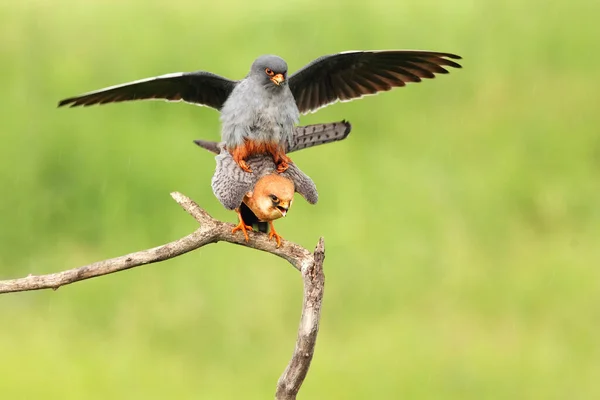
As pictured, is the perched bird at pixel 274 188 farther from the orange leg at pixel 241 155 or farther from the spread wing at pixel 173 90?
the spread wing at pixel 173 90

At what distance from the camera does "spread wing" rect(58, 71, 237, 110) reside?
7.83m

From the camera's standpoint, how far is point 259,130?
720cm

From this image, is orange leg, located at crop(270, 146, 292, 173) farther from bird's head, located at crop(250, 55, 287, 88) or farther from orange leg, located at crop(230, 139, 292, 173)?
bird's head, located at crop(250, 55, 287, 88)

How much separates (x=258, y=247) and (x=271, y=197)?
700mm

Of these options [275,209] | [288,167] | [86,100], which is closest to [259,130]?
[288,167]

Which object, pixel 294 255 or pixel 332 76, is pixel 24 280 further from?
pixel 332 76

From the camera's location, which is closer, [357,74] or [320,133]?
[320,133]

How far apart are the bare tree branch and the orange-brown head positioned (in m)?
0.33

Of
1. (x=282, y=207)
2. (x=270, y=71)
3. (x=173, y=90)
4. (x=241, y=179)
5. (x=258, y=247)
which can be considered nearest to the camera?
(x=282, y=207)

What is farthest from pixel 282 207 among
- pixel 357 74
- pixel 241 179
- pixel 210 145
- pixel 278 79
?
A: pixel 357 74

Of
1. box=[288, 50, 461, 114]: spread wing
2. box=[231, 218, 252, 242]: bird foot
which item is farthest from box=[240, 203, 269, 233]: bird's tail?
box=[288, 50, 461, 114]: spread wing

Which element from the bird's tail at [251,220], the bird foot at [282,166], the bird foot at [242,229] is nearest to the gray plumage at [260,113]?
the bird foot at [282,166]

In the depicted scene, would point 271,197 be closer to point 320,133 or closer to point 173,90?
point 320,133

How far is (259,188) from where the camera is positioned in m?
6.84
